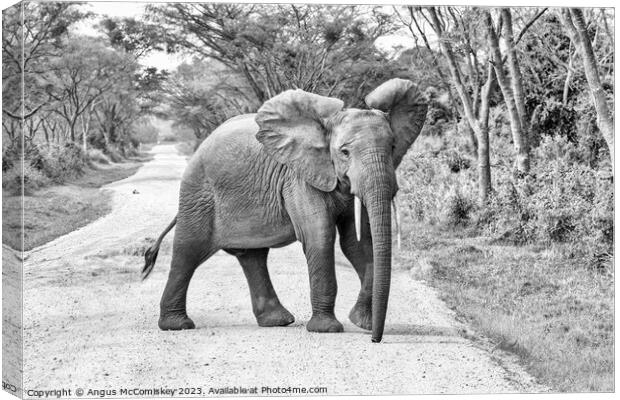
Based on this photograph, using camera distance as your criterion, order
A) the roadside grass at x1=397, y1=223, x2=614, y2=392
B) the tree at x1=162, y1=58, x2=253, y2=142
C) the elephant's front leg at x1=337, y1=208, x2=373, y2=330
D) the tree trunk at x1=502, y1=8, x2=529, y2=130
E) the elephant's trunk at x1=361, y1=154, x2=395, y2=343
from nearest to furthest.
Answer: the elephant's trunk at x1=361, y1=154, x2=395, y2=343
the elephant's front leg at x1=337, y1=208, x2=373, y2=330
the roadside grass at x1=397, y1=223, x2=614, y2=392
the tree at x1=162, y1=58, x2=253, y2=142
the tree trunk at x1=502, y1=8, x2=529, y2=130

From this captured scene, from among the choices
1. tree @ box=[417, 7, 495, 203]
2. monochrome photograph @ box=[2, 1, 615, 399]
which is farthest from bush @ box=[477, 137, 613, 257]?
tree @ box=[417, 7, 495, 203]

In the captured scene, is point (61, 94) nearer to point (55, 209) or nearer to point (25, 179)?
point (55, 209)

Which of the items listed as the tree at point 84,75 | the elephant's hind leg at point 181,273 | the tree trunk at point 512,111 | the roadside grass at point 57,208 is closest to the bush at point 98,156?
the roadside grass at point 57,208

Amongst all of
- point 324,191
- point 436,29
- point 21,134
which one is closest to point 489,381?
point 324,191

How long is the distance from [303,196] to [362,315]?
3.34ft

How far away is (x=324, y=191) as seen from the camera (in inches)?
238

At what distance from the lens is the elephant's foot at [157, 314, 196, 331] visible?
6492mm

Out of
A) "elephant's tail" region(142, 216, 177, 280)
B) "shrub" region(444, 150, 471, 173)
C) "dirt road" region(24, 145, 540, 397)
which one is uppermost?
"shrub" region(444, 150, 471, 173)

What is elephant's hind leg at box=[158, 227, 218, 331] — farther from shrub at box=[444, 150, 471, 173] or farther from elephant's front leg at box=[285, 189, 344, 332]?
shrub at box=[444, 150, 471, 173]

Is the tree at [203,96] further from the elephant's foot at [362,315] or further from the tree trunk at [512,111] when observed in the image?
the tree trunk at [512,111]

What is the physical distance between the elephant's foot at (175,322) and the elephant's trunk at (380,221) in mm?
1638

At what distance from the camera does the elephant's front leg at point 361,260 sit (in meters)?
6.23

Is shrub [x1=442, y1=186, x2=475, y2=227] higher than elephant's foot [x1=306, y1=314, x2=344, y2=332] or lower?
higher

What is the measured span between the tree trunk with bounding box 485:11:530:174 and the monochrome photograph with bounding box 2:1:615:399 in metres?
0.10
